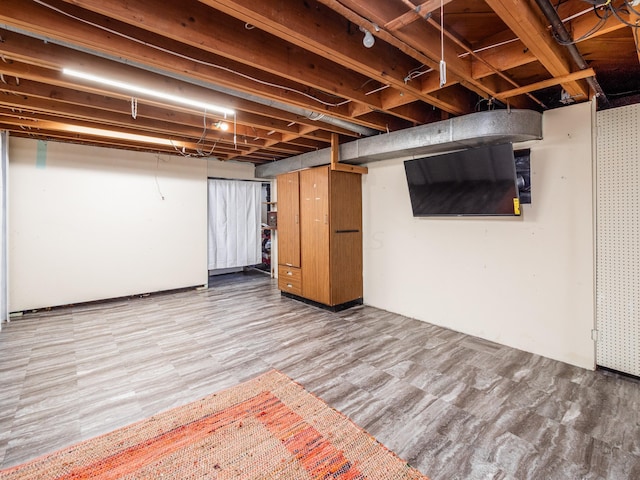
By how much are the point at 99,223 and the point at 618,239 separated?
22.4 feet

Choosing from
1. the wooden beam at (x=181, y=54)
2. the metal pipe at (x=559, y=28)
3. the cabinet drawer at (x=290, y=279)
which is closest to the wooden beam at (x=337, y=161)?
the wooden beam at (x=181, y=54)

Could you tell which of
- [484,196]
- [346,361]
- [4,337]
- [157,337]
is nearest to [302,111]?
[484,196]

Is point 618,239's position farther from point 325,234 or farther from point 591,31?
point 325,234

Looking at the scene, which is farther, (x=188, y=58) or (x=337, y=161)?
(x=337, y=161)

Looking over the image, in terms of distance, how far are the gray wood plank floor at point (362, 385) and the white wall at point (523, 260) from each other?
0.26 metres

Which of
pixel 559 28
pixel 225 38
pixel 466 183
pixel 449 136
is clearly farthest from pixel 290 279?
pixel 559 28

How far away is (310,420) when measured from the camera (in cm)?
212

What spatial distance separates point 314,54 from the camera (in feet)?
8.18

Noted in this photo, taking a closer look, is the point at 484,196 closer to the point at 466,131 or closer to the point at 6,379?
the point at 466,131

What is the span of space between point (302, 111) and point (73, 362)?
3.51m

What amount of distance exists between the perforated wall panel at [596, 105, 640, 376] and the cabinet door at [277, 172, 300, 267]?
3.75 metres

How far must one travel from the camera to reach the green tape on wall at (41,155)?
14.9 feet

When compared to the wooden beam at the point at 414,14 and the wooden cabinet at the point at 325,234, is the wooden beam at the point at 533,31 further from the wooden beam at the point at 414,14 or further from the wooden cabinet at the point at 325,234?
the wooden cabinet at the point at 325,234

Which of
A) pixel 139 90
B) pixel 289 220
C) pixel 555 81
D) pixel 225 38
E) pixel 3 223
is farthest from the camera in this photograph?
pixel 289 220
